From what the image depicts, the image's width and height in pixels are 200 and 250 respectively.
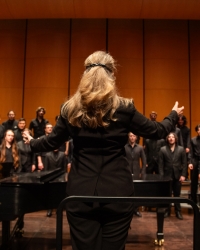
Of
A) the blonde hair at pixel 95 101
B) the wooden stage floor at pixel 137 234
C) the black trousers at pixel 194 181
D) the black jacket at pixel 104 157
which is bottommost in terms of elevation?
the wooden stage floor at pixel 137 234

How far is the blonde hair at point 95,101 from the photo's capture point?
1.53 metres

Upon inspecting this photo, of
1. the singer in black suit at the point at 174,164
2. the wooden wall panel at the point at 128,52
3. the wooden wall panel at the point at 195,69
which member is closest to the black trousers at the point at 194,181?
the singer in black suit at the point at 174,164

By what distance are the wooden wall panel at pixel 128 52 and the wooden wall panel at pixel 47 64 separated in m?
1.17

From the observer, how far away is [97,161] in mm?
1562

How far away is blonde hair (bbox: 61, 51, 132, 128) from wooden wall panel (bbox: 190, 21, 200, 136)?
7.84 metres

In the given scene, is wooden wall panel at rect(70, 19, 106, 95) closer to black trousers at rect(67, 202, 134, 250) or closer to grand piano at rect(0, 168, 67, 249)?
grand piano at rect(0, 168, 67, 249)

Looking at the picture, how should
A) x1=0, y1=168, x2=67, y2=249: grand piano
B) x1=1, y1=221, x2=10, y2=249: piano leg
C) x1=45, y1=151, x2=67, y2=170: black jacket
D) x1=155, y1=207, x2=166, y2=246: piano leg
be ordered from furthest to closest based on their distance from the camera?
x1=45, y1=151, x2=67, y2=170: black jacket < x1=155, y1=207, x2=166, y2=246: piano leg < x1=1, y1=221, x2=10, y2=249: piano leg < x1=0, y1=168, x2=67, y2=249: grand piano

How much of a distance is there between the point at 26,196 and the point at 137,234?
210 cm

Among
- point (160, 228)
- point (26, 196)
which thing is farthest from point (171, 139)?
point (26, 196)

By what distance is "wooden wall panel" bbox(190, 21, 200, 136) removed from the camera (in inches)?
359

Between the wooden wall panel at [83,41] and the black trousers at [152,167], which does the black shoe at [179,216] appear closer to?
the black trousers at [152,167]

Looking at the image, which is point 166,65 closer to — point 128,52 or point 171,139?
point 128,52

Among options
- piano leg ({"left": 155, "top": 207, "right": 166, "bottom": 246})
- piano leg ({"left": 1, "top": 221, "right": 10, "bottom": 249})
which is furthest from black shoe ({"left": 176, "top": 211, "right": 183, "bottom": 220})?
piano leg ({"left": 1, "top": 221, "right": 10, "bottom": 249})

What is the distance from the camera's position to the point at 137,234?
15.0 ft
